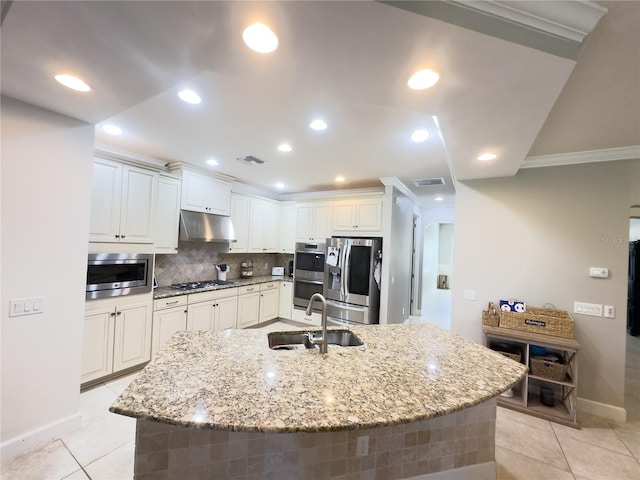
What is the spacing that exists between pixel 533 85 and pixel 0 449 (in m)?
3.68

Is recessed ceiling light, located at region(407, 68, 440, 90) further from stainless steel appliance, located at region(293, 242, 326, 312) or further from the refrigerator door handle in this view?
stainless steel appliance, located at region(293, 242, 326, 312)

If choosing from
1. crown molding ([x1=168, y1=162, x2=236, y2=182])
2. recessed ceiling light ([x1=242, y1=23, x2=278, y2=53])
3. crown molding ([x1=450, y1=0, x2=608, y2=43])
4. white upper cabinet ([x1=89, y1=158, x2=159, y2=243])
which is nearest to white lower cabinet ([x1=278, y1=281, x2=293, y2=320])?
crown molding ([x1=168, y1=162, x2=236, y2=182])

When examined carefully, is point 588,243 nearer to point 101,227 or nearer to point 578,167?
point 578,167

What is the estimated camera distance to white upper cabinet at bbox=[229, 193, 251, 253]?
426cm

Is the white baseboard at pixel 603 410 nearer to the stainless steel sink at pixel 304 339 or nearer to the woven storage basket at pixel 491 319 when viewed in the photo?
the woven storage basket at pixel 491 319

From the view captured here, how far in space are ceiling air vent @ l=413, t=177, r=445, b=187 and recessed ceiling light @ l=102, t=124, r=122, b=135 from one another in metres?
3.67

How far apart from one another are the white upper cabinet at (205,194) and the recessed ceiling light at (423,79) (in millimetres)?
3126

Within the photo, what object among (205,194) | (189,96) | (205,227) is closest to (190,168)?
(205,194)

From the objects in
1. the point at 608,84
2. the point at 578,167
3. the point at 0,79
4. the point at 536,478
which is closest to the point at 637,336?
the point at 578,167

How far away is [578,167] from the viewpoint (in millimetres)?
2572

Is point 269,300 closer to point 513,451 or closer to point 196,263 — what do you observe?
point 196,263

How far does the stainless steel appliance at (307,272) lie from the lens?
4.52 m

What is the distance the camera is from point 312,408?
1.01 meters

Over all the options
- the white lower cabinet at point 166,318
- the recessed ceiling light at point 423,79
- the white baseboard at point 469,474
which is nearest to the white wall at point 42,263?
the white lower cabinet at point 166,318
